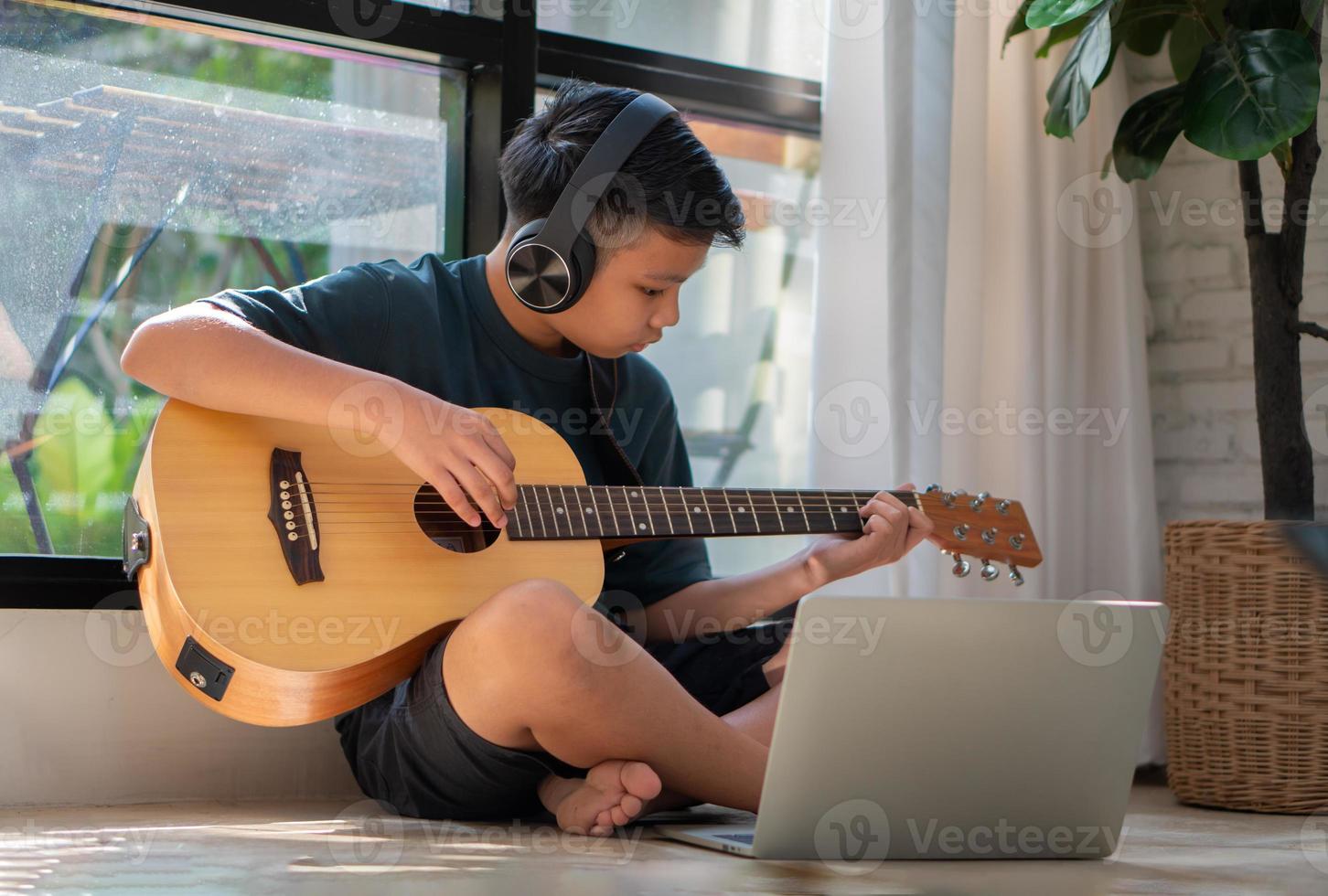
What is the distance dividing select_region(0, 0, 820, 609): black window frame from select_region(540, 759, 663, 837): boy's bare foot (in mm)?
670

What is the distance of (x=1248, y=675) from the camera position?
176 centimetres

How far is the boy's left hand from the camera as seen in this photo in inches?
59.6

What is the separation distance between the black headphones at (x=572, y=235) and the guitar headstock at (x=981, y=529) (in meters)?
0.49

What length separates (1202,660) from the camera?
1800 mm

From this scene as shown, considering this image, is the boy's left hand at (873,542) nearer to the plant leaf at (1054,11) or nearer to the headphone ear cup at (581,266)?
the headphone ear cup at (581,266)

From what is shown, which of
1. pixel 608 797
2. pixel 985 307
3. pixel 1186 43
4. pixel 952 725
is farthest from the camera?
pixel 985 307

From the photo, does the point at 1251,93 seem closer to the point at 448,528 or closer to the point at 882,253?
the point at 882,253

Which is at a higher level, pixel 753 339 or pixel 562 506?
pixel 753 339

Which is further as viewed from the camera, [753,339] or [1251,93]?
[753,339]

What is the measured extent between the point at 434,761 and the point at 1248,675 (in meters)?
1.09

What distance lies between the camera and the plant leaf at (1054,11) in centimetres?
171

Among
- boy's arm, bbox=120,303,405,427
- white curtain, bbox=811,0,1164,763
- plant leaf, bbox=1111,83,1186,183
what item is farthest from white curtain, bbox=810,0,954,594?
boy's arm, bbox=120,303,405,427

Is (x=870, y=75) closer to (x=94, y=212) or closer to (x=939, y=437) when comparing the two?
(x=939, y=437)

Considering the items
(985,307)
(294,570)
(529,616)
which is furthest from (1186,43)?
(294,570)
